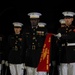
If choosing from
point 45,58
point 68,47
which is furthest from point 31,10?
point 68,47

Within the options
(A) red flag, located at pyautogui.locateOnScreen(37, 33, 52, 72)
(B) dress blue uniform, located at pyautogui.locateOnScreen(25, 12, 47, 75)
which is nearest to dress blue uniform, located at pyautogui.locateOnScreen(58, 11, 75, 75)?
(A) red flag, located at pyautogui.locateOnScreen(37, 33, 52, 72)

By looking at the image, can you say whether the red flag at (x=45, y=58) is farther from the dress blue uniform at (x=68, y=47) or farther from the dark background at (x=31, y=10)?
the dark background at (x=31, y=10)

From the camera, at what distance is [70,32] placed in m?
9.23

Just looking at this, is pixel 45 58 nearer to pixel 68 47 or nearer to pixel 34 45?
pixel 34 45

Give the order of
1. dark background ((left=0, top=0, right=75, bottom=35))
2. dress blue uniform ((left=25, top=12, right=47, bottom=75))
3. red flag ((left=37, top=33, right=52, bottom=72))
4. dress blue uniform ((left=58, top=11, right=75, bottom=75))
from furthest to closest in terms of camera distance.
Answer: dark background ((left=0, top=0, right=75, bottom=35))
dress blue uniform ((left=25, top=12, right=47, bottom=75))
red flag ((left=37, top=33, right=52, bottom=72))
dress blue uniform ((left=58, top=11, right=75, bottom=75))

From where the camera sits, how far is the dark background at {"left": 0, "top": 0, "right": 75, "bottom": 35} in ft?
45.3

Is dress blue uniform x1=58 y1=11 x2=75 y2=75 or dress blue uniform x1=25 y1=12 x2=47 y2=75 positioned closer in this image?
dress blue uniform x1=58 y1=11 x2=75 y2=75

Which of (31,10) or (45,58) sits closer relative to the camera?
(45,58)

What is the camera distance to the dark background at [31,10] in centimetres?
1380

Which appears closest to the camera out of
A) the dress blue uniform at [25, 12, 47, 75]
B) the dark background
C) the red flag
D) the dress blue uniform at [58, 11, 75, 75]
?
the dress blue uniform at [58, 11, 75, 75]

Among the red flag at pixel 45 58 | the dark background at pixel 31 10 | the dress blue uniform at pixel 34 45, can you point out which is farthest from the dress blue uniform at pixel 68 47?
the dark background at pixel 31 10

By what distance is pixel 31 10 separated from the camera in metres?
14.0

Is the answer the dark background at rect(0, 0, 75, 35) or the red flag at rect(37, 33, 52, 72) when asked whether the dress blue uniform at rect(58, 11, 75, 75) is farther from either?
the dark background at rect(0, 0, 75, 35)

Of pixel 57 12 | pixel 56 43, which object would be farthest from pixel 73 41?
pixel 57 12
